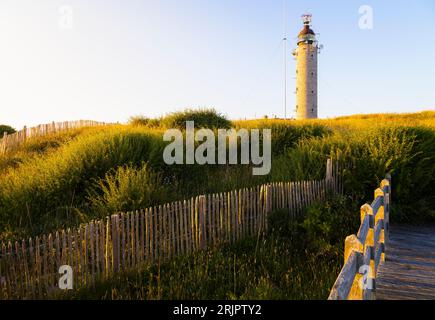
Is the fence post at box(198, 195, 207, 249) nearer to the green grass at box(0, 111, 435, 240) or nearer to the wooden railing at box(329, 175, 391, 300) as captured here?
the green grass at box(0, 111, 435, 240)

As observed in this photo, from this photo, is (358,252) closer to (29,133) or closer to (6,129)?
(29,133)

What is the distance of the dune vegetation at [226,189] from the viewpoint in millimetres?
5562

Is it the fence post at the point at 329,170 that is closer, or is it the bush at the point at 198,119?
the fence post at the point at 329,170

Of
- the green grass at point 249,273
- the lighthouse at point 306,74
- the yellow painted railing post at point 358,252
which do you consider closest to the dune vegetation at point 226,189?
the green grass at point 249,273

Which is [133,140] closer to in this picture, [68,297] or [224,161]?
[224,161]

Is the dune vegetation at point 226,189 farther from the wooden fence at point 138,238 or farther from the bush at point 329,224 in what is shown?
the wooden fence at point 138,238

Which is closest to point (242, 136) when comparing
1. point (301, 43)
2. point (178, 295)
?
point (178, 295)

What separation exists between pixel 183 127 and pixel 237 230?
44.8ft

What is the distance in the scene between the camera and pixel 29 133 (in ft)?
69.7

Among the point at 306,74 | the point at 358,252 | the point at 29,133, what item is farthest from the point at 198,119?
the point at 306,74

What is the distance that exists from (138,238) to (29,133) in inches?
737

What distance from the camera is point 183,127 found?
67.2 feet

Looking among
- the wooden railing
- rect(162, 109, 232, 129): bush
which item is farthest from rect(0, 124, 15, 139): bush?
the wooden railing

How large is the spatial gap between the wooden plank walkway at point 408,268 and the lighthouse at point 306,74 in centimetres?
3657
